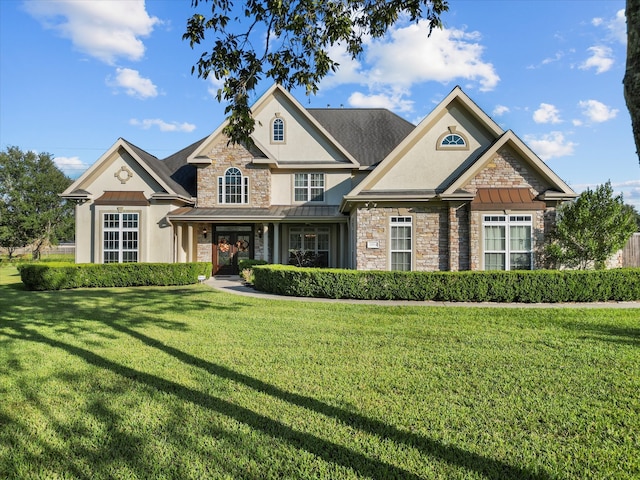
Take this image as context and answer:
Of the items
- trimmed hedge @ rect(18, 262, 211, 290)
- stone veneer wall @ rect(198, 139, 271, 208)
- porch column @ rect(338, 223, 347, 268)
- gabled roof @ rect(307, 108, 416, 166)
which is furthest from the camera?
gabled roof @ rect(307, 108, 416, 166)

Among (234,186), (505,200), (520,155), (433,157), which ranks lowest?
(505,200)

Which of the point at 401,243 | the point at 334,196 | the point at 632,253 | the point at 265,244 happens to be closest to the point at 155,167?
the point at 265,244

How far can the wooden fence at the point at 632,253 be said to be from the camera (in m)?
16.5

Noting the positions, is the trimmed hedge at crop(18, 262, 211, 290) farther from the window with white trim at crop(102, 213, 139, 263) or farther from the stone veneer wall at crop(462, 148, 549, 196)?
the stone veneer wall at crop(462, 148, 549, 196)

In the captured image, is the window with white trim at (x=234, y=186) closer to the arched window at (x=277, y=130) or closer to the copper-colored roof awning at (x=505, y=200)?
the arched window at (x=277, y=130)

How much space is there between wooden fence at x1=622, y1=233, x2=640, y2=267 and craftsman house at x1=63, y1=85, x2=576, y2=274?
5749mm

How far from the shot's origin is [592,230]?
13.0m

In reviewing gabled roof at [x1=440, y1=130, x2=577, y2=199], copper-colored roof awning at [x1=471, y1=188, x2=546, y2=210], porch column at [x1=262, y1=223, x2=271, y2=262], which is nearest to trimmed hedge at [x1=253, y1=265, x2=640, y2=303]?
copper-colored roof awning at [x1=471, y1=188, x2=546, y2=210]

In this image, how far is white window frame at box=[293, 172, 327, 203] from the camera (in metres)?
20.3

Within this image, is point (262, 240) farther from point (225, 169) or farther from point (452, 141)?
point (452, 141)

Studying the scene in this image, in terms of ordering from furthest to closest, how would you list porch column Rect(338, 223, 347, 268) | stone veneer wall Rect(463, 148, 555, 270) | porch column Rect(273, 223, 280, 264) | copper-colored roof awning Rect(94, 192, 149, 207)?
porch column Rect(338, 223, 347, 268) → porch column Rect(273, 223, 280, 264) → copper-colored roof awning Rect(94, 192, 149, 207) → stone veneer wall Rect(463, 148, 555, 270)

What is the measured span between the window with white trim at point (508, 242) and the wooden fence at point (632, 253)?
6.37m

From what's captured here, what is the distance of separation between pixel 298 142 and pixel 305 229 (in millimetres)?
4757

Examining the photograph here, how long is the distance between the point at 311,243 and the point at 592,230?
12.5 m
